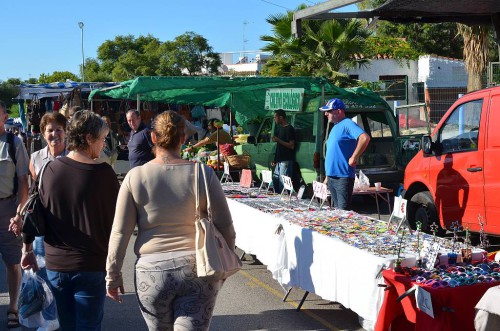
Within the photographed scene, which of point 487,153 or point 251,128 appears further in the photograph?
point 251,128

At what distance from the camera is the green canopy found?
11.7 metres

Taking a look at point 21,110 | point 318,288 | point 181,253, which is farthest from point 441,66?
point 181,253

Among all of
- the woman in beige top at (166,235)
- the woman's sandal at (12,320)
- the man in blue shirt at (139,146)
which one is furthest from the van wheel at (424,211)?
the woman in beige top at (166,235)

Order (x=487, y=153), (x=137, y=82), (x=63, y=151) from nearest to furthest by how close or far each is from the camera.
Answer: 1. (x=63, y=151)
2. (x=487, y=153)
3. (x=137, y=82)

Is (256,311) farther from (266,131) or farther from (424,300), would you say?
(266,131)

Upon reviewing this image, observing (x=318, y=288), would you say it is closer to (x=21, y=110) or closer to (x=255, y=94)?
(x=255, y=94)

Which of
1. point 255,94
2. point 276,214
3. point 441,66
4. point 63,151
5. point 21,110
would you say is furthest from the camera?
point 441,66

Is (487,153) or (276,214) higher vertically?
(487,153)

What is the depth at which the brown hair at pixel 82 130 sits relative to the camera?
14.1 feet

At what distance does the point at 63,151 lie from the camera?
5590mm

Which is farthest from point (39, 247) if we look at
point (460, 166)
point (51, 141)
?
point (460, 166)

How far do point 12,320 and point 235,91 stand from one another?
25.9ft

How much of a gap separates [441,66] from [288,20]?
12455 millimetres

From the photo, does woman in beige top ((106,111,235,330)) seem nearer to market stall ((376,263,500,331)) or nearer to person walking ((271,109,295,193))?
market stall ((376,263,500,331))
